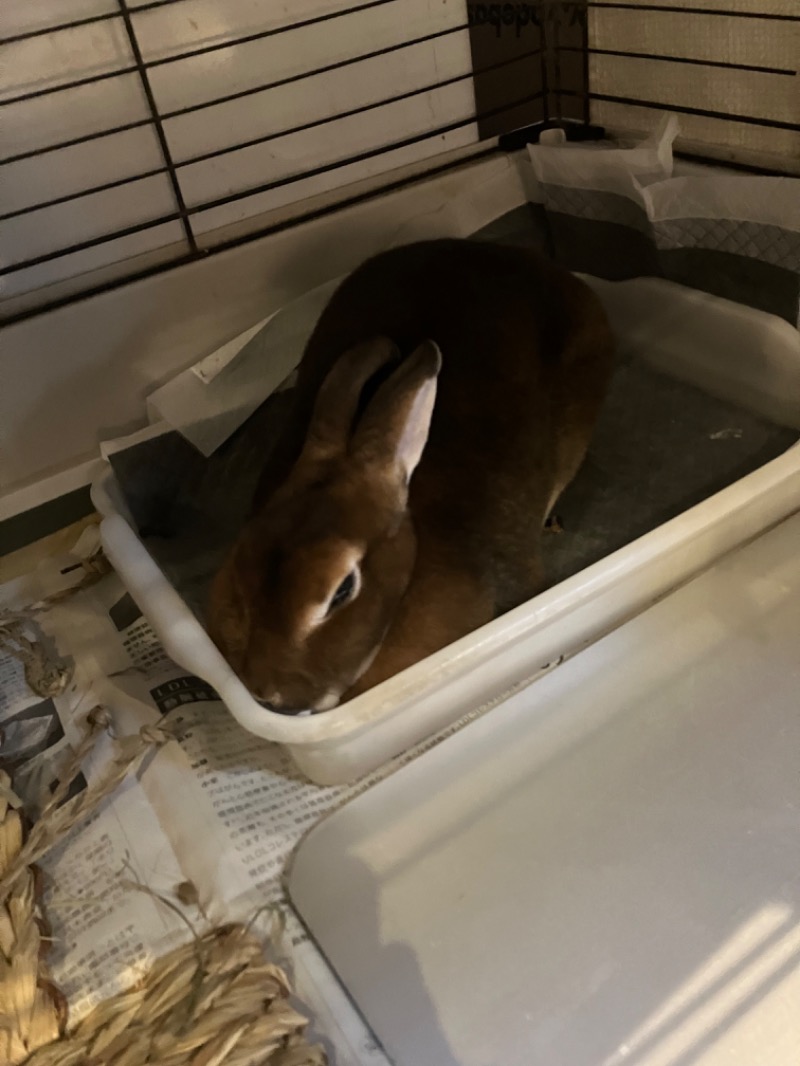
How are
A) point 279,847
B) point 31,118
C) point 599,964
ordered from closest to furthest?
point 599,964
point 279,847
point 31,118

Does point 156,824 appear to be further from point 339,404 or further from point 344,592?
point 339,404

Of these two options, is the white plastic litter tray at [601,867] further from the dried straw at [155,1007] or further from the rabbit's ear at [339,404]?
the rabbit's ear at [339,404]

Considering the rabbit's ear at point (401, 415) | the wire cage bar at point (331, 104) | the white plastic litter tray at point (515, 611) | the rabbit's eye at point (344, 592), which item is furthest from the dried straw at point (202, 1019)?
the wire cage bar at point (331, 104)

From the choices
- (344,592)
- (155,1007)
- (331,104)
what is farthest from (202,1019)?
(331,104)

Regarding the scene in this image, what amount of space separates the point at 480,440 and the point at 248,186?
601 mm

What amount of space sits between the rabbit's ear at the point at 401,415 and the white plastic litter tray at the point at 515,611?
163 millimetres

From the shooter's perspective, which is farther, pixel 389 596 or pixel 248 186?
pixel 248 186

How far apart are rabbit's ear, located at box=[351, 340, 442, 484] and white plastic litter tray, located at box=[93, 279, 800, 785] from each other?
0.16 metres

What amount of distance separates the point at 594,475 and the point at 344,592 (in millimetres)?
488

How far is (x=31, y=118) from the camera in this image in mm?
1115

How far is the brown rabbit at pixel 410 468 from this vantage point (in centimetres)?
74

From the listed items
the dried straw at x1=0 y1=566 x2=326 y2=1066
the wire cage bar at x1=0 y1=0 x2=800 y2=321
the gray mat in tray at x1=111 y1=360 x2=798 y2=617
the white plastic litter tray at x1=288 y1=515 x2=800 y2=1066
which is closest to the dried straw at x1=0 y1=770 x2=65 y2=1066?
the dried straw at x1=0 y1=566 x2=326 y2=1066

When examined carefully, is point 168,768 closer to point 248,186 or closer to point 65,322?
point 65,322

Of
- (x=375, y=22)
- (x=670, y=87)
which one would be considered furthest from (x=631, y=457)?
(x=375, y=22)
